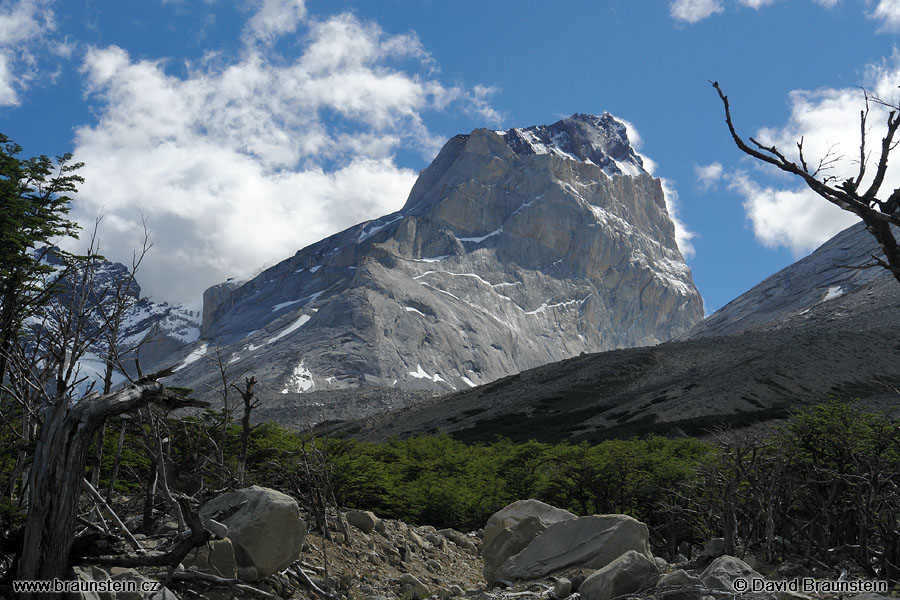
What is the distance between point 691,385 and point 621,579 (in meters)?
71.3

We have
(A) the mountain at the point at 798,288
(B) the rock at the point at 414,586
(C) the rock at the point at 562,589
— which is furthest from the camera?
(A) the mountain at the point at 798,288

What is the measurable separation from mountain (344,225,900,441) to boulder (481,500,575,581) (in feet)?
115

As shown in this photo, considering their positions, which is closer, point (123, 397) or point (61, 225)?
point (123, 397)

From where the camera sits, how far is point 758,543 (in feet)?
42.4

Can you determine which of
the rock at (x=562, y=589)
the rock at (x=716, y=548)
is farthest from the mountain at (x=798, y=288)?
the rock at (x=562, y=589)

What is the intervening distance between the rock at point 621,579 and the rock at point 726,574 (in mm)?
886

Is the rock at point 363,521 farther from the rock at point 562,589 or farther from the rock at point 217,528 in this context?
the rock at point 217,528

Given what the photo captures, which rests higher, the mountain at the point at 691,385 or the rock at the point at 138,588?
the mountain at the point at 691,385

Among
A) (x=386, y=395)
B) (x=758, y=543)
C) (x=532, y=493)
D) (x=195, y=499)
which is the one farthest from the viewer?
(x=386, y=395)

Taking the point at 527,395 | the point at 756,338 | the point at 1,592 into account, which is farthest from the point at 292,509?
the point at 756,338

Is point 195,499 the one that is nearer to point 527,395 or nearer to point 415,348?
point 527,395

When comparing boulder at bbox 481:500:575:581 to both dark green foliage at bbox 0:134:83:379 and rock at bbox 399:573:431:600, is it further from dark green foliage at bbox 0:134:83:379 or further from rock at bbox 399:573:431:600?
dark green foliage at bbox 0:134:83:379

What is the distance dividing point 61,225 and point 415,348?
181 metres

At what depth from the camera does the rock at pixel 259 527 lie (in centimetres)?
912
